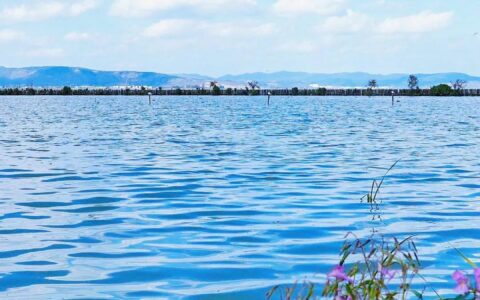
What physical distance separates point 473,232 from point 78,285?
694 cm

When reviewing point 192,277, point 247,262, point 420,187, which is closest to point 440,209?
point 420,187

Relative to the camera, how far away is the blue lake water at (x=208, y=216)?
36.4ft

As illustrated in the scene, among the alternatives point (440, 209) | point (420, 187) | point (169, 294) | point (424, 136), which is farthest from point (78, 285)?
→ point (424, 136)

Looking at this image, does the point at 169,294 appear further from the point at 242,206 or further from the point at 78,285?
the point at 242,206

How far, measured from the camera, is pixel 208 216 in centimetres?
1633

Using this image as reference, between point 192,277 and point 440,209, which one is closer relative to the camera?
point 192,277

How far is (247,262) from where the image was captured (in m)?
12.0

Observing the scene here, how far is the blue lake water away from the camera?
11109 millimetres

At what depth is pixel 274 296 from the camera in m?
10.4

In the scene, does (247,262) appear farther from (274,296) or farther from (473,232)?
(473,232)

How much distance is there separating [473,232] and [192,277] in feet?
18.3

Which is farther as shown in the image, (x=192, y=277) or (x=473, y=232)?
(x=473, y=232)

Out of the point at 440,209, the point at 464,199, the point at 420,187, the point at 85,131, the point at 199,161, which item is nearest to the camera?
the point at 440,209

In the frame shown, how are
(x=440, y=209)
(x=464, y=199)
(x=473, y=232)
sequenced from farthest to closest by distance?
1. (x=464, y=199)
2. (x=440, y=209)
3. (x=473, y=232)
